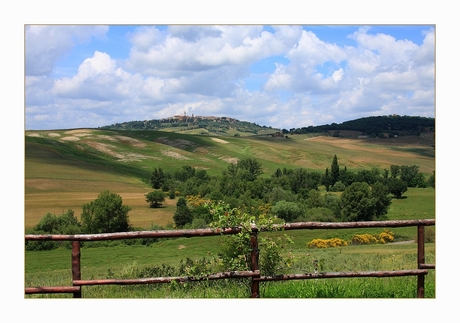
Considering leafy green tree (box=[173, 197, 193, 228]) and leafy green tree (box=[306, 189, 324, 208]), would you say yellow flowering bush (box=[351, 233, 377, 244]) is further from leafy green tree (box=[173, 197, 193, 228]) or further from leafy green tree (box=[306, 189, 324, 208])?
leafy green tree (box=[306, 189, 324, 208])

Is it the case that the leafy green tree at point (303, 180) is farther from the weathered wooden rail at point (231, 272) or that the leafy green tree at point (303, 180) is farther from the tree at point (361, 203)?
the weathered wooden rail at point (231, 272)

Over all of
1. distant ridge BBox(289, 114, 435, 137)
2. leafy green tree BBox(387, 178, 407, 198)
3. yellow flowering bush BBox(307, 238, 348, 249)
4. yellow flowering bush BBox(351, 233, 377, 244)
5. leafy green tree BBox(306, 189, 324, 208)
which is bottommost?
yellow flowering bush BBox(307, 238, 348, 249)

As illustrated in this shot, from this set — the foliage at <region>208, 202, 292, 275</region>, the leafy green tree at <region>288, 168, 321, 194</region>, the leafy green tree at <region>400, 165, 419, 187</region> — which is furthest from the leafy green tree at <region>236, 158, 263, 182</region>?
the foliage at <region>208, 202, 292, 275</region>

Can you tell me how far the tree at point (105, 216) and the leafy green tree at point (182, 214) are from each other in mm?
3660

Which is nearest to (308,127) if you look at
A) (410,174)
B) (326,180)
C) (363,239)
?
(363,239)

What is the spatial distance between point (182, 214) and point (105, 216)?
5736mm

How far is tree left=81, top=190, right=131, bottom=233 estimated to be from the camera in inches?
1161

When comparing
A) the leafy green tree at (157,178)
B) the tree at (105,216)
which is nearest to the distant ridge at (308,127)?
the tree at (105,216)

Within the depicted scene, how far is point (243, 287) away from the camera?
681 centimetres

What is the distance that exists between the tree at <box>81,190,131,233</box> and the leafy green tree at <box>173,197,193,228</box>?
3.66m

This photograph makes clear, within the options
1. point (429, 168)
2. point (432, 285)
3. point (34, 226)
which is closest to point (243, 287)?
point (432, 285)

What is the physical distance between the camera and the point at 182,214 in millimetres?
33094

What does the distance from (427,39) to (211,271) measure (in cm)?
1104
